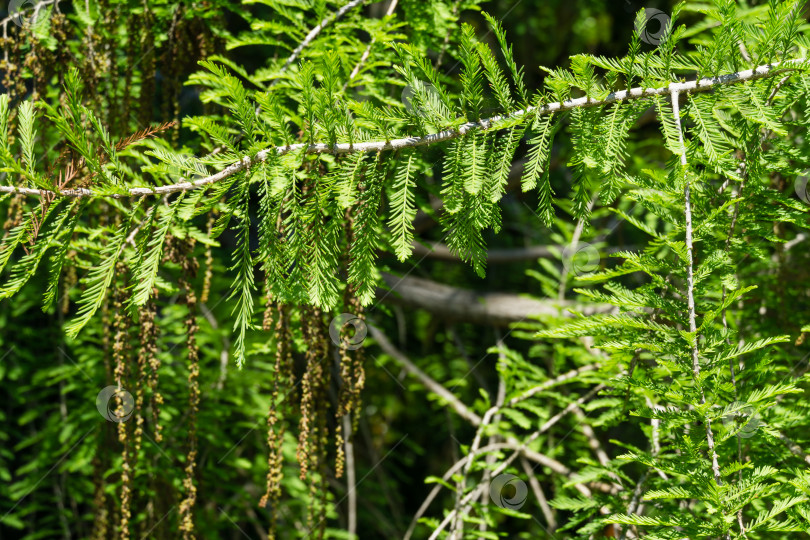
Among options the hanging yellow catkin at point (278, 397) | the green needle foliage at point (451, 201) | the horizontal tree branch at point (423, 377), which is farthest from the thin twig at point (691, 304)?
the horizontal tree branch at point (423, 377)

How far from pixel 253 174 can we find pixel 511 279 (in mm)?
2684

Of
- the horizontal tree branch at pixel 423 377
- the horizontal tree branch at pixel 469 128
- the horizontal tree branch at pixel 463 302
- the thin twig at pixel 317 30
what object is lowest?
the horizontal tree branch at pixel 423 377

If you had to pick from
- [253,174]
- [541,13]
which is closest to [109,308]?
[253,174]

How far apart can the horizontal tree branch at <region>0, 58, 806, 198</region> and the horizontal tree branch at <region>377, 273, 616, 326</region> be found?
1.49 m

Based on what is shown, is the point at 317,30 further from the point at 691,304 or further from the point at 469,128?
the point at 691,304

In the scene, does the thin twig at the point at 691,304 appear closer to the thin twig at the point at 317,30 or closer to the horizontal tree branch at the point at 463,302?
the thin twig at the point at 317,30

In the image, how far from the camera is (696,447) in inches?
43.1

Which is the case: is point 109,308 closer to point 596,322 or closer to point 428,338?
point 596,322

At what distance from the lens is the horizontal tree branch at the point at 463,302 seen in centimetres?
270

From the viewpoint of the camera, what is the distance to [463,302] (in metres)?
2.86

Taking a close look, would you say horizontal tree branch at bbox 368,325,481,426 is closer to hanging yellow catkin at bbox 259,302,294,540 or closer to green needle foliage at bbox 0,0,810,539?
green needle foliage at bbox 0,0,810,539

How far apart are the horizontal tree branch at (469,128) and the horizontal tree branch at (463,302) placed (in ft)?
4.88

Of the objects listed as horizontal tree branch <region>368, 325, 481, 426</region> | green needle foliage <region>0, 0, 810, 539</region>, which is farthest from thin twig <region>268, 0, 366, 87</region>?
horizontal tree branch <region>368, 325, 481, 426</region>

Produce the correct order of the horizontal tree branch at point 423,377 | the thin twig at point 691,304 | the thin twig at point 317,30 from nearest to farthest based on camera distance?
the thin twig at point 691,304 → the thin twig at point 317,30 → the horizontal tree branch at point 423,377
